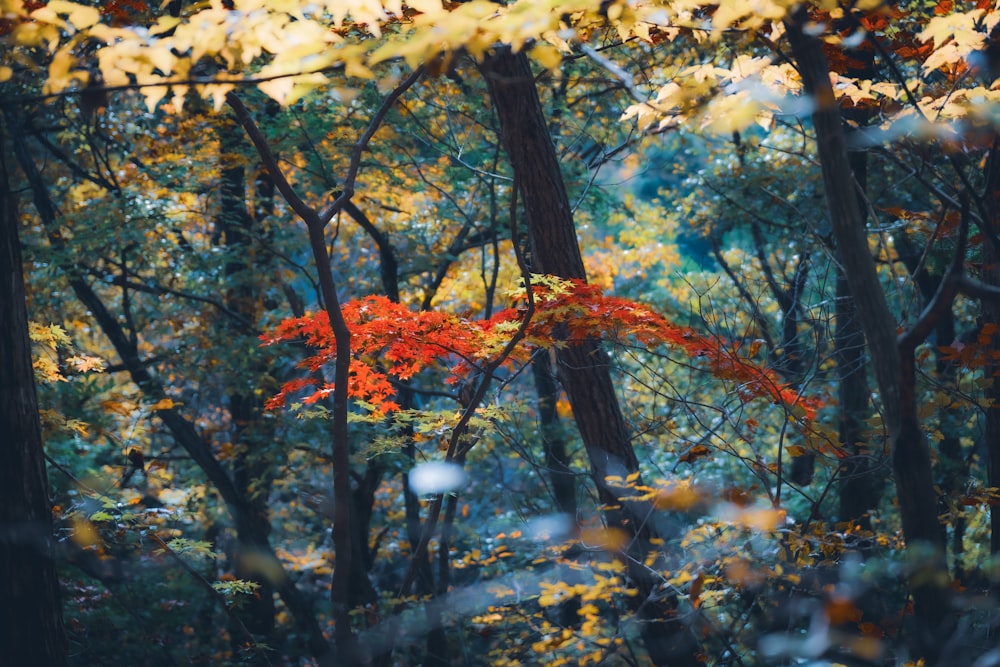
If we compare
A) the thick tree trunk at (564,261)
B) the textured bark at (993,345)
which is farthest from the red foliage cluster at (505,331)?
the textured bark at (993,345)

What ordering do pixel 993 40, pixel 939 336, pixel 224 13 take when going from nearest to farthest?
pixel 224 13
pixel 993 40
pixel 939 336

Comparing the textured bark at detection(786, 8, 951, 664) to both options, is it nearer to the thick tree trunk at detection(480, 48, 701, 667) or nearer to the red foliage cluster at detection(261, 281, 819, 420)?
the red foliage cluster at detection(261, 281, 819, 420)

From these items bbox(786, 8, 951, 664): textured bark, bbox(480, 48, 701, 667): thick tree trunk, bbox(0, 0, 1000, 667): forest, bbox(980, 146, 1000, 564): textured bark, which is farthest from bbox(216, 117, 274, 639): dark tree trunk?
bbox(786, 8, 951, 664): textured bark

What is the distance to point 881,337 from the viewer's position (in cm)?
263

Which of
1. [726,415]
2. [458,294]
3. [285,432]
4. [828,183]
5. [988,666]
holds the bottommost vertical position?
[988,666]

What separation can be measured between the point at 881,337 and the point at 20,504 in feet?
13.3

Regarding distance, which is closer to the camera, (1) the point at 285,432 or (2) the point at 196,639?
(1) the point at 285,432

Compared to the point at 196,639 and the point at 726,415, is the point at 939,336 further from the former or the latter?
the point at 196,639

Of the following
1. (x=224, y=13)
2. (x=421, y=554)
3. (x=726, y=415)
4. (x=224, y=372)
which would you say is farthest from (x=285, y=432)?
(x=224, y=13)

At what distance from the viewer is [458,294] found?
10.1 meters

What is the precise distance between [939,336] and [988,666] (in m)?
5.88

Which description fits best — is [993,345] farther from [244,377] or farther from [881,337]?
[244,377]

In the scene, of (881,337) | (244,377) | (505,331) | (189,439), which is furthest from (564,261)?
(189,439)

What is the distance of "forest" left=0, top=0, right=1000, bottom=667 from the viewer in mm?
2887
